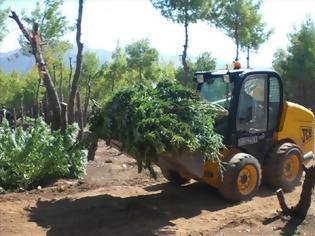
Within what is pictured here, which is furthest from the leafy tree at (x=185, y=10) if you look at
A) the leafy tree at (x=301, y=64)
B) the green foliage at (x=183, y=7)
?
the leafy tree at (x=301, y=64)

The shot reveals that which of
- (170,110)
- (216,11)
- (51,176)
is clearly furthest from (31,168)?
(216,11)

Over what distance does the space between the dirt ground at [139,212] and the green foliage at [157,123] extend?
802 millimetres

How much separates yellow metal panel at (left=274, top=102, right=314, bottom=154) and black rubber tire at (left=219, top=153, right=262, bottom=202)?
1138mm

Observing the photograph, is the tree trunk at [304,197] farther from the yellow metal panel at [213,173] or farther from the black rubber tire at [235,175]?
the yellow metal panel at [213,173]

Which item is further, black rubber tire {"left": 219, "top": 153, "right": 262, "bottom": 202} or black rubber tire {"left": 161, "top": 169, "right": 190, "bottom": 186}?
black rubber tire {"left": 161, "top": 169, "right": 190, "bottom": 186}

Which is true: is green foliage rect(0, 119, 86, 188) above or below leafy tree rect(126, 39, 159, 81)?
below

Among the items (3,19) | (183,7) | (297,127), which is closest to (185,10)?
(183,7)

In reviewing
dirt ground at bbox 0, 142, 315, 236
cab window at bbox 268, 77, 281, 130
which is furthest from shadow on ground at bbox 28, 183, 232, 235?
cab window at bbox 268, 77, 281, 130

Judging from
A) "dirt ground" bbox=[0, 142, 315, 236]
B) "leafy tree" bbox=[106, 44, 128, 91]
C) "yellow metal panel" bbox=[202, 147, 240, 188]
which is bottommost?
"dirt ground" bbox=[0, 142, 315, 236]

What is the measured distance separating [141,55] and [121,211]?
2937 cm

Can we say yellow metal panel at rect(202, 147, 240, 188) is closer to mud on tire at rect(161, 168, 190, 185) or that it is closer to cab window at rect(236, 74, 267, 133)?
cab window at rect(236, 74, 267, 133)

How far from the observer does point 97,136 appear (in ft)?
22.9

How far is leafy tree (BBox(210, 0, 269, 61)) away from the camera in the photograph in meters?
29.4

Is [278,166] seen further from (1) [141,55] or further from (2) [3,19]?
(1) [141,55]
